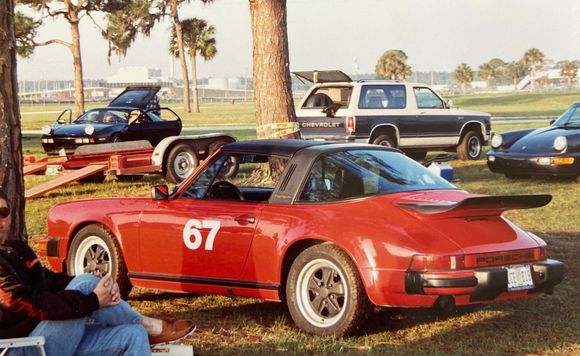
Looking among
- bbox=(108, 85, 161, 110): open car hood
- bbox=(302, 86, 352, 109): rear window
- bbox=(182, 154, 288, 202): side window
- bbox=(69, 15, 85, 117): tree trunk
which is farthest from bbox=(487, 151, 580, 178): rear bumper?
bbox=(69, 15, 85, 117): tree trunk

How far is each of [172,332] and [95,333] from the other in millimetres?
502

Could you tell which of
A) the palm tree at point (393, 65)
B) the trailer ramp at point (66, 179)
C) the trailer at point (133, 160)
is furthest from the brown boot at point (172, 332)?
the palm tree at point (393, 65)

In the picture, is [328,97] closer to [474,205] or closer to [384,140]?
[384,140]

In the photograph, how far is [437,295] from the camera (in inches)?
250

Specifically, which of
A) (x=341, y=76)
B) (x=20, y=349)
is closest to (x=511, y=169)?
(x=341, y=76)

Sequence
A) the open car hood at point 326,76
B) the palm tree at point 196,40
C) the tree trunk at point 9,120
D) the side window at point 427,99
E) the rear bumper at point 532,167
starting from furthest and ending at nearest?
the palm tree at point 196,40
the side window at point 427,99
the open car hood at point 326,76
the rear bumper at point 532,167
the tree trunk at point 9,120

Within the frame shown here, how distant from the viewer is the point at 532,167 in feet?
55.5

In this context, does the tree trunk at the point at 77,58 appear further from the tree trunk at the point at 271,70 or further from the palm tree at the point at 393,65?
the palm tree at the point at 393,65

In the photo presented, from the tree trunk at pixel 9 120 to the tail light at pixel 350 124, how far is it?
13588mm

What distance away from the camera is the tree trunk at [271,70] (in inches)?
547

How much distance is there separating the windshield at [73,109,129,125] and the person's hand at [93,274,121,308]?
16.6 metres

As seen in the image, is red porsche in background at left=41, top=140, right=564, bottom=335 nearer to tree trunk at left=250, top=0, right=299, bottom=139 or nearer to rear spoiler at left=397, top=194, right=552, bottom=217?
rear spoiler at left=397, top=194, right=552, bottom=217

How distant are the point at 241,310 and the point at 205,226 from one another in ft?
3.05

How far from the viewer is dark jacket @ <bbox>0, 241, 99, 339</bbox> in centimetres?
451
